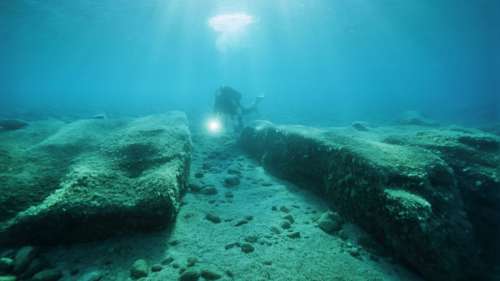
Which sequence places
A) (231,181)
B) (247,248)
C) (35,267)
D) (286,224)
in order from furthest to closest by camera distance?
(231,181), (286,224), (247,248), (35,267)

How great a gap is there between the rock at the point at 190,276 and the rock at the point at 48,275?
1535 mm

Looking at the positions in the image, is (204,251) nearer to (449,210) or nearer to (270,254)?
(270,254)

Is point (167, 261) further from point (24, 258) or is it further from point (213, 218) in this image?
point (24, 258)

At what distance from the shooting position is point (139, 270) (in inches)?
116

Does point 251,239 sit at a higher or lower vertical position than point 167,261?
higher

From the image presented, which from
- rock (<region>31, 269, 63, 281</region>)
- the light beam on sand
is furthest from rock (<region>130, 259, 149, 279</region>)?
the light beam on sand

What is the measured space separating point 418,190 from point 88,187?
17.3 ft

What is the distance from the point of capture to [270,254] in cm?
341

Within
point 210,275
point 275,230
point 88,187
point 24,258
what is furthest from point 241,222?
point 24,258

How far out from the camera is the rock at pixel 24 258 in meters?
2.90

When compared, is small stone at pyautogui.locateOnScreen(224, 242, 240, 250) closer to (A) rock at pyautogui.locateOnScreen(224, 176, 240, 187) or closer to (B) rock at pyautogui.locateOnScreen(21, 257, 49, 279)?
(B) rock at pyautogui.locateOnScreen(21, 257, 49, 279)

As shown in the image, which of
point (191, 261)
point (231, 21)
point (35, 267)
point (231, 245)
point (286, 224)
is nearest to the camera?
point (35, 267)

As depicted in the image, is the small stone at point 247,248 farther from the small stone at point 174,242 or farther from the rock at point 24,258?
the rock at point 24,258

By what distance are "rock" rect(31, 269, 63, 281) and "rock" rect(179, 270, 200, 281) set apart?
1.54 meters
